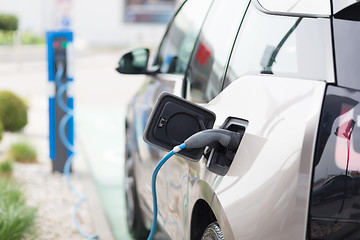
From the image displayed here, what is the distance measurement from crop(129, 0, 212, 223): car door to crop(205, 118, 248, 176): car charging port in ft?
2.91

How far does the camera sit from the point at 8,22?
23.6 meters

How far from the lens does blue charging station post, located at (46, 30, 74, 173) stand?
6770 millimetres

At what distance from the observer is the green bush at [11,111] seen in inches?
359

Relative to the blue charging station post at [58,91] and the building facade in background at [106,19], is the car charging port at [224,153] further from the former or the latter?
the building facade in background at [106,19]

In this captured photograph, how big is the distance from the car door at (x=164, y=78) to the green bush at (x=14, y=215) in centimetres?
99

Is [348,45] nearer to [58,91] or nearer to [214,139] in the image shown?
[214,139]

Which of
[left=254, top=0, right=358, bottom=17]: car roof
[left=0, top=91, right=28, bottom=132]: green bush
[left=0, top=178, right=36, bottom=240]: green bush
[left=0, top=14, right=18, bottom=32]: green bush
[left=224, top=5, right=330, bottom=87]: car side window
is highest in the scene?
[left=254, top=0, right=358, bottom=17]: car roof

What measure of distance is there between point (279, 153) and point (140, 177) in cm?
228

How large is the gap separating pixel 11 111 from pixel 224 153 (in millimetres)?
7200

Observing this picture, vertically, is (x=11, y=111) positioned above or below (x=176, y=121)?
below

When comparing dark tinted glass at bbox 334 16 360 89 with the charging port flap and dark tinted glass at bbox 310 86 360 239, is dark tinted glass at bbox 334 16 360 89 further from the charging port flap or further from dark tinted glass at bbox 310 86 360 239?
the charging port flap

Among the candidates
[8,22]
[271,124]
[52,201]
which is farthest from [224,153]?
[8,22]

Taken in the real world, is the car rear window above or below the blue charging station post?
above

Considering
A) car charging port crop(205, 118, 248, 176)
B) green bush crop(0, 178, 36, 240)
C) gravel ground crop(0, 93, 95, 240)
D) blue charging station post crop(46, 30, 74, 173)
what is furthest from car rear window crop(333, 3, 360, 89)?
blue charging station post crop(46, 30, 74, 173)
